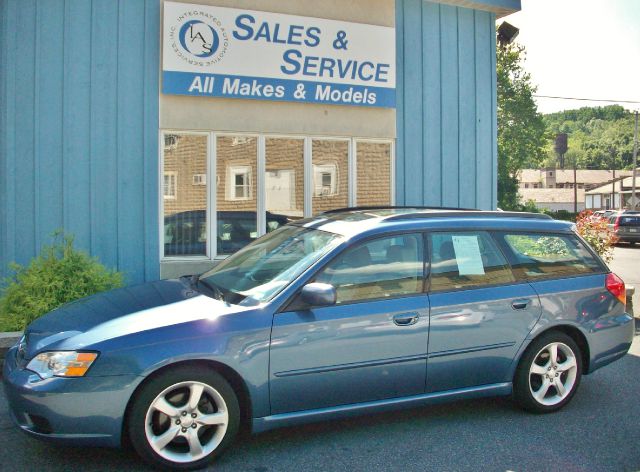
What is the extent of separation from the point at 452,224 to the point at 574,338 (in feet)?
4.52

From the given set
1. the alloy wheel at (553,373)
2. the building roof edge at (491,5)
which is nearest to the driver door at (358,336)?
the alloy wheel at (553,373)

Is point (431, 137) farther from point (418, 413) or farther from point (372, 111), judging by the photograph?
point (418, 413)

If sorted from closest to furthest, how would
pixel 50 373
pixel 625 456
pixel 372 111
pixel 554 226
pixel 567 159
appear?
pixel 50 373 → pixel 625 456 → pixel 554 226 → pixel 372 111 → pixel 567 159

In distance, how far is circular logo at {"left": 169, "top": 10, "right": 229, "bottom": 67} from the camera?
8180mm

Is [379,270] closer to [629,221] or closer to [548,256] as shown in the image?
[548,256]

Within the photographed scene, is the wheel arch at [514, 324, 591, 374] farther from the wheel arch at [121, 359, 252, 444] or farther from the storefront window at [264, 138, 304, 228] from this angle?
the storefront window at [264, 138, 304, 228]

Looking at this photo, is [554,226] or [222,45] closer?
[554,226]

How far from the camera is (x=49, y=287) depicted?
643 centimetres

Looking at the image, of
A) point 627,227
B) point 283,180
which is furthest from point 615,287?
point 627,227

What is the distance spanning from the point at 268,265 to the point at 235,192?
14.5 feet

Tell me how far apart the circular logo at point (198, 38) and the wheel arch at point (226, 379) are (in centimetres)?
555

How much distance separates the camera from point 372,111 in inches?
368

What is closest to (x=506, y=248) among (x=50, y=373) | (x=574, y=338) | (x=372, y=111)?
(x=574, y=338)

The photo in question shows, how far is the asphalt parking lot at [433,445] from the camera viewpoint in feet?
12.5
